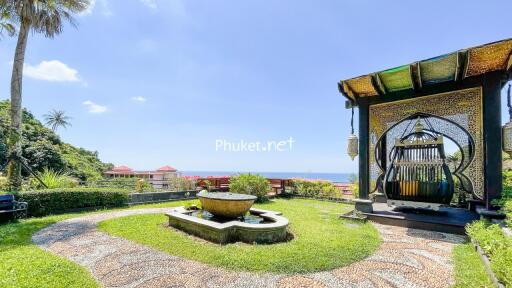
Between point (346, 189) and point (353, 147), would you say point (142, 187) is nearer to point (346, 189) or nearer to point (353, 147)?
point (353, 147)

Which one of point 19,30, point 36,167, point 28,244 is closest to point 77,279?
point 28,244

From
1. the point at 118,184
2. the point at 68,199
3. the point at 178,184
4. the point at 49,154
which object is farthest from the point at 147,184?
the point at 49,154

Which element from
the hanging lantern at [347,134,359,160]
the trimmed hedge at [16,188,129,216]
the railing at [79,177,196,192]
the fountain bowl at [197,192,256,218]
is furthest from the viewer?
the railing at [79,177,196,192]

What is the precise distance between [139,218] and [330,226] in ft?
15.9

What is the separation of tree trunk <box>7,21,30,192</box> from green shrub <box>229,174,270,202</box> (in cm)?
705

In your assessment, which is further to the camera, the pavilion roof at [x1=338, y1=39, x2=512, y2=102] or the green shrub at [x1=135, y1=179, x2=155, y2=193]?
the green shrub at [x1=135, y1=179, x2=155, y2=193]

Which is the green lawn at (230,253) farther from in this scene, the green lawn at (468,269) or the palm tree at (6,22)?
the palm tree at (6,22)

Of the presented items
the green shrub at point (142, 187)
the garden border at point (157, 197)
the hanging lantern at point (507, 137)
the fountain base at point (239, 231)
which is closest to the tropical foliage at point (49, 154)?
the green shrub at point (142, 187)

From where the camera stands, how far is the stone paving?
3.08 m

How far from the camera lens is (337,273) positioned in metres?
3.38

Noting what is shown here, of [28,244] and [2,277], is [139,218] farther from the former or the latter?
[2,277]

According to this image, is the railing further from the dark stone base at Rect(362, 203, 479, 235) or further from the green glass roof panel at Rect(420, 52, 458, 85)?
the green glass roof panel at Rect(420, 52, 458, 85)

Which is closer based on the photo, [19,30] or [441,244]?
[441,244]

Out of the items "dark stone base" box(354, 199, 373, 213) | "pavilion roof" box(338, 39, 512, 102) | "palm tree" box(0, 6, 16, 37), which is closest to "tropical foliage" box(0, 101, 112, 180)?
"palm tree" box(0, 6, 16, 37)
